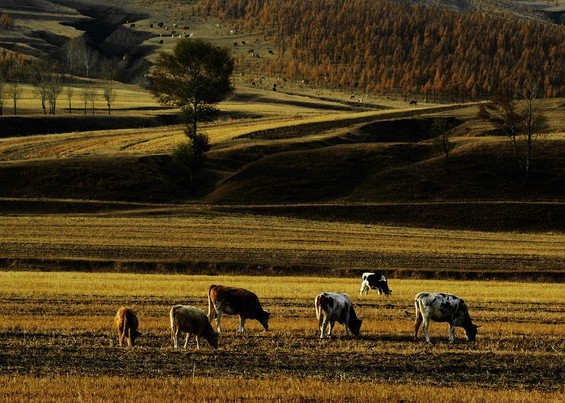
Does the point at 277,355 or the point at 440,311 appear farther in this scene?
the point at 440,311

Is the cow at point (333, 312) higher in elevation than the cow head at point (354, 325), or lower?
higher

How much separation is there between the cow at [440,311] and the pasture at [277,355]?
608mm

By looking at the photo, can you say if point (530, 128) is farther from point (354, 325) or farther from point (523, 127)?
point (354, 325)

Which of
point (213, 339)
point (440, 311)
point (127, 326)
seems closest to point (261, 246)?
point (440, 311)

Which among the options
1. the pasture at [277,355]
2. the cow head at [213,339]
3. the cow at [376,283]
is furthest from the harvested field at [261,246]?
the cow head at [213,339]

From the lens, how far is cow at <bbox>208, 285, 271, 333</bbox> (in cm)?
2531

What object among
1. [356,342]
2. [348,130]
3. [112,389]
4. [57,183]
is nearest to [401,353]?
[356,342]

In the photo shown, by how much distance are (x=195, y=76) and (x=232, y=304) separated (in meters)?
63.3

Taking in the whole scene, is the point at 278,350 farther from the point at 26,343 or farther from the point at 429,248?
the point at 429,248

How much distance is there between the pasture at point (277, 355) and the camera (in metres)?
17.0

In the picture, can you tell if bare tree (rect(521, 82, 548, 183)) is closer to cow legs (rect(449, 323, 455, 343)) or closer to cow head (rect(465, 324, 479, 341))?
cow head (rect(465, 324, 479, 341))

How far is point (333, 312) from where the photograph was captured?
2514cm

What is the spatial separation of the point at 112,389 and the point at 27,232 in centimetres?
4537

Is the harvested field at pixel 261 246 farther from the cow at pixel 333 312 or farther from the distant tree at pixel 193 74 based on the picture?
the cow at pixel 333 312
